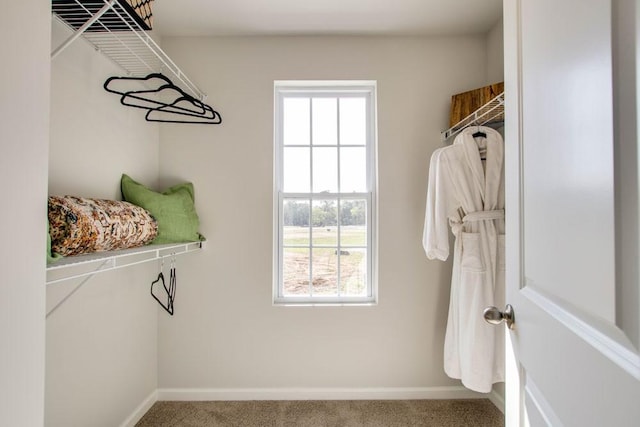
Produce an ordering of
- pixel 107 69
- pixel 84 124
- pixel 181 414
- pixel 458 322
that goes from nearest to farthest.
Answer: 1. pixel 84 124
2. pixel 107 69
3. pixel 458 322
4. pixel 181 414

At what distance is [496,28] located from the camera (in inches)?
81.2

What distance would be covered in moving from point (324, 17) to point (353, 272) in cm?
171

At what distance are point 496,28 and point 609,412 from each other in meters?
2.28

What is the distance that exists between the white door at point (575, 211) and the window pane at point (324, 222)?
1528 millimetres

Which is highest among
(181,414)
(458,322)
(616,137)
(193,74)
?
(193,74)

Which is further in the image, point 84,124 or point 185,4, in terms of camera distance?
point 185,4

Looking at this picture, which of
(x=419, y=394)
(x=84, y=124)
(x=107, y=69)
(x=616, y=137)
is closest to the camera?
(x=616, y=137)

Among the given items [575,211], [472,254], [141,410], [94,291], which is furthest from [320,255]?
[575,211]

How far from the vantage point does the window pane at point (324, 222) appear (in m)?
2.33

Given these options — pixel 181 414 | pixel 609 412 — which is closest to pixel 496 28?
pixel 609 412

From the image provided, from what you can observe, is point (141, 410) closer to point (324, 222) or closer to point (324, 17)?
point (324, 222)

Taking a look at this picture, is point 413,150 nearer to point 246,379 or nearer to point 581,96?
point 581,96

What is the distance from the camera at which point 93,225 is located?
48.0 inches

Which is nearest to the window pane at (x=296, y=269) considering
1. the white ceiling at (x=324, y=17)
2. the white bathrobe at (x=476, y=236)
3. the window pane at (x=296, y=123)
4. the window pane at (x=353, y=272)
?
the window pane at (x=353, y=272)
